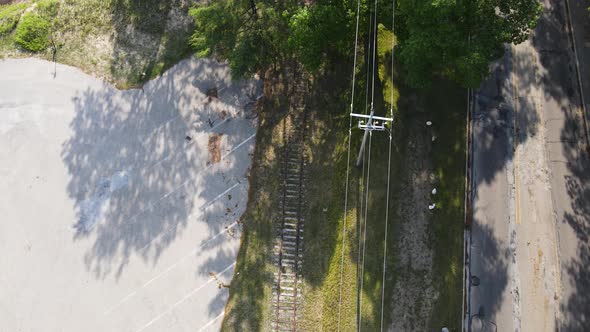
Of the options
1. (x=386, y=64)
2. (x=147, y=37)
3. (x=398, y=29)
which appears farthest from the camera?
(x=147, y=37)

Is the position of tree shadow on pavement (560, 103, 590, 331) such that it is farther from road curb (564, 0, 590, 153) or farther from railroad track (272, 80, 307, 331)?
railroad track (272, 80, 307, 331)

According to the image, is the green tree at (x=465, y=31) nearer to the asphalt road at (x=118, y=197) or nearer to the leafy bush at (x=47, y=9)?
the asphalt road at (x=118, y=197)

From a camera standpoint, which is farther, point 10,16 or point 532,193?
point 10,16

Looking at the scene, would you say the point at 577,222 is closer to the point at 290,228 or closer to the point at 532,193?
the point at 532,193

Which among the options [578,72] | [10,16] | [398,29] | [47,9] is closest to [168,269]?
[398,29]

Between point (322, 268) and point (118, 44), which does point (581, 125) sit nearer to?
point (322, 268)
